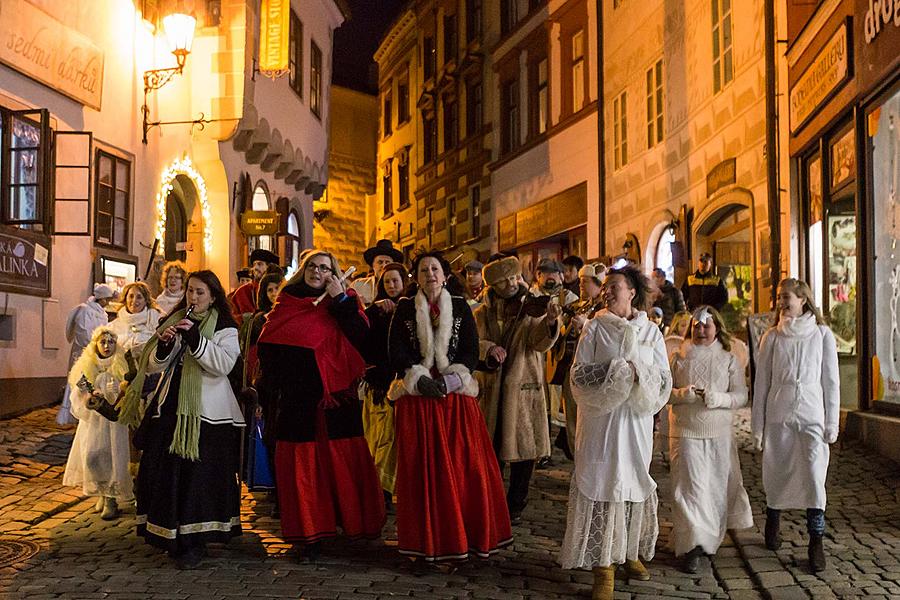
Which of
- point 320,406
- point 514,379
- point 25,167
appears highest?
point 25,167

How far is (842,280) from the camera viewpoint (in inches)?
452

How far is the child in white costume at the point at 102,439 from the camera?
8.10 meters

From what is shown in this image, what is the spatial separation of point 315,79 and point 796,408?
20.1m

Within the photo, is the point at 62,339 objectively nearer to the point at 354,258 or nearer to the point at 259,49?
the point at 259,49

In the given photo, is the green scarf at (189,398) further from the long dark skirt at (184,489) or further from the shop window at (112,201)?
the shop window at (112,201)

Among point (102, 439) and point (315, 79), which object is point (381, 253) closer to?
point (102, 439)

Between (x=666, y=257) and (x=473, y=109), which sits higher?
(x=473, y=109)

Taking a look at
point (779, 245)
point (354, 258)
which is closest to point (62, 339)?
point (779, 245)

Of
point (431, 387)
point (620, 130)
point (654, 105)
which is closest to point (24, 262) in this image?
point (431, 387)

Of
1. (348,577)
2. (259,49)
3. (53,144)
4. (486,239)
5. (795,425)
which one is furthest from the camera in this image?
(486,239)

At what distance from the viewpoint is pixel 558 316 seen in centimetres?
742

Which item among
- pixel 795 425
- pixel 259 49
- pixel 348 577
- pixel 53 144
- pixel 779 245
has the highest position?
pixel 259 49

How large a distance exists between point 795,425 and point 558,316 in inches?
70.5

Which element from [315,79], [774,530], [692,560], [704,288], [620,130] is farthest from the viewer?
[315,79]
